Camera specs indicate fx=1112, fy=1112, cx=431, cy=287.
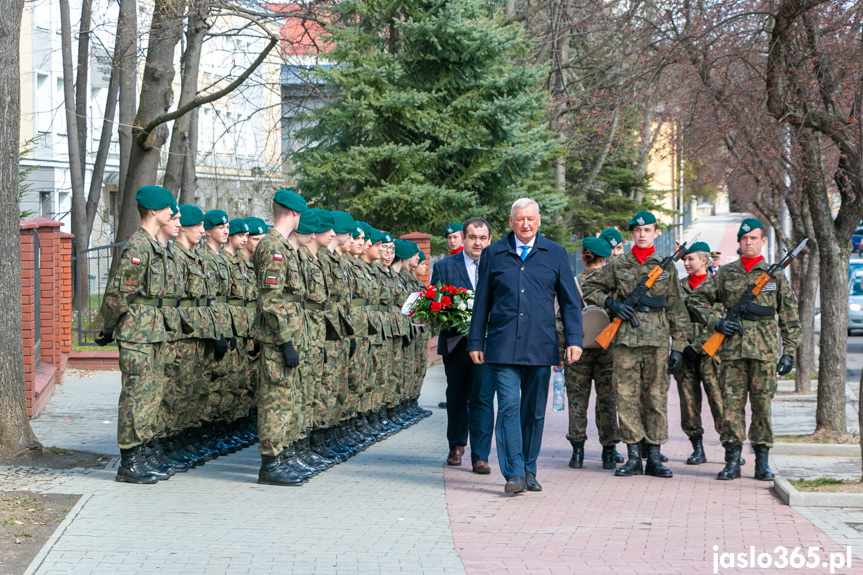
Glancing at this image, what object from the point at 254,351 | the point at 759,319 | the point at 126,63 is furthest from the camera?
the point at 126,63

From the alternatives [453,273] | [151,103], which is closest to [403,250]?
[453,273]

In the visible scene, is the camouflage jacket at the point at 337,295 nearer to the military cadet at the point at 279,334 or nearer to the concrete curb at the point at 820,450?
the military cadet at the point at 279,334

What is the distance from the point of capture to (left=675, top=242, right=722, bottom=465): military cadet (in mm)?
9609

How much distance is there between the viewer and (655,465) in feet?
30.7

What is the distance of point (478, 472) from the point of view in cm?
941

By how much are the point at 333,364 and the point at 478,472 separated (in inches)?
61.2

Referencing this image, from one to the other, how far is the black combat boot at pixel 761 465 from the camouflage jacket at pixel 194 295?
466 cm

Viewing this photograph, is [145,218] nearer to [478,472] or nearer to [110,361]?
[478,472]

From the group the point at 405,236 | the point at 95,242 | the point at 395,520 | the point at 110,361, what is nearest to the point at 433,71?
the point at 405,236

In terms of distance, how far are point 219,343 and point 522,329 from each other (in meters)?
2.73

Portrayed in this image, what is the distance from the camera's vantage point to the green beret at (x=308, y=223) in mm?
8953

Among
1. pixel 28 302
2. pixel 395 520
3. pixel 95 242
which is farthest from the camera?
pixel 95 242

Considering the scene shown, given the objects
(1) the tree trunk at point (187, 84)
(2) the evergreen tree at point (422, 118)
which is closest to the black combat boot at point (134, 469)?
(1) the tree trunk at point (187, 84)

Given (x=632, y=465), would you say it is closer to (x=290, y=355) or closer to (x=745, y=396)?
(x=745, y=396)
